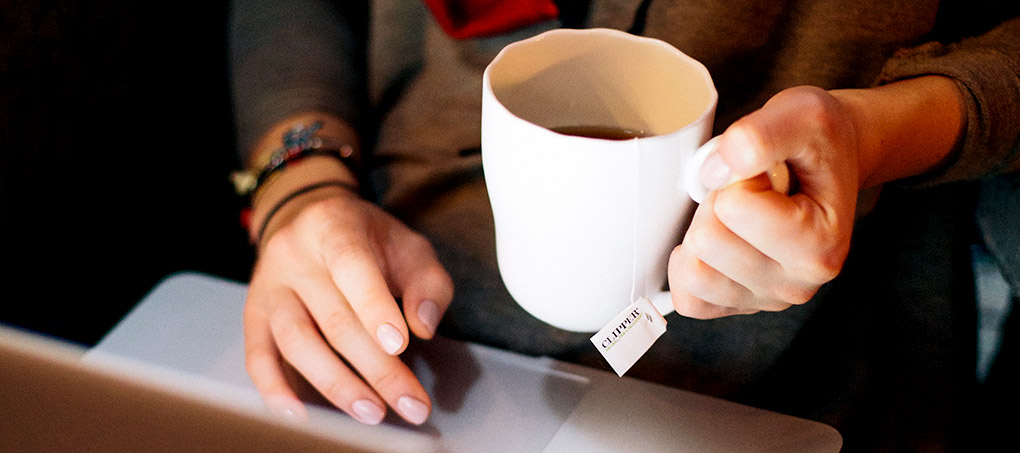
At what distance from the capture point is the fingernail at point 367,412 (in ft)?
1.67

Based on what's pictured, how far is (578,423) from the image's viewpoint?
0.50 meters

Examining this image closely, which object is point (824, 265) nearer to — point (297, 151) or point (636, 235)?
point (636, 235)

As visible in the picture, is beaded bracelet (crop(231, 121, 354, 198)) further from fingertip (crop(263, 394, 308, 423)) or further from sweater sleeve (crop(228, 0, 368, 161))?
fingertip (crop(263, 394, 308, 423))

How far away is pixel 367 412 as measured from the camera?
0.51m

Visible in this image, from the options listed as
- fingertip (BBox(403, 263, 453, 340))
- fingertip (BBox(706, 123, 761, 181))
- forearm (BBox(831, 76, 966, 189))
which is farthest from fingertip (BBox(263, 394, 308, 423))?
forearm (BBox(831, 76, 966, 189))

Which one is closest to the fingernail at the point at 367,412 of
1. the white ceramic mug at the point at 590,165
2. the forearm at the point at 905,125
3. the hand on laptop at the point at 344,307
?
the hand on laptop at the point at 344,307

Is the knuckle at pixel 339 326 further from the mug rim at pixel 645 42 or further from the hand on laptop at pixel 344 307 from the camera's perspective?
the mug rim at pixel 645 42

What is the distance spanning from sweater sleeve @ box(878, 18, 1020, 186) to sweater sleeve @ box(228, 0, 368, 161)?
1.98ft

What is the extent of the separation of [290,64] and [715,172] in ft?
2.00

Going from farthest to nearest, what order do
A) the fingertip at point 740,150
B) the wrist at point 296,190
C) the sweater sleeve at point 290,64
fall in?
the sweater sleeve at point 290,64, the wrist at point 296,190, the fingertip at point 740,150

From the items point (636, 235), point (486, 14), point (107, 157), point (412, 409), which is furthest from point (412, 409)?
point (107, 157)

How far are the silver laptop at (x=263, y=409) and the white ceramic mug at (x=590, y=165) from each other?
0.25ft

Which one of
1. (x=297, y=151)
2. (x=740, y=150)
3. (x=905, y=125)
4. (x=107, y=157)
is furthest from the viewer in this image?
(x=107, y=157)

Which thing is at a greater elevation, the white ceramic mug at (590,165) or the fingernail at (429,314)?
the white ceramic mug at (590,165)
